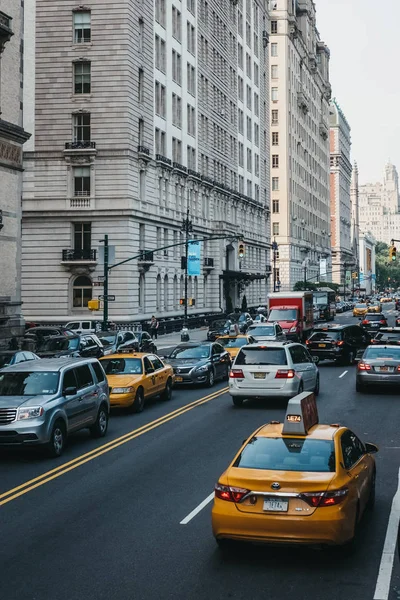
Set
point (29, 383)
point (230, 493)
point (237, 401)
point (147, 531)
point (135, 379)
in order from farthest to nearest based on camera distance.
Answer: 1. point (237, 401)
2. point (135, 379)
3. point (29, 383)
4. point (147, 531)
5. point (230, 493)

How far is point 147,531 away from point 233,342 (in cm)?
2518

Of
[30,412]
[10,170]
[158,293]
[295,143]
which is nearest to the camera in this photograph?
[30,412]

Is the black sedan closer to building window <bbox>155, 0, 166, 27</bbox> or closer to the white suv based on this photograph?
the white suv

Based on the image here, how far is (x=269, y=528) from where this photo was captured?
9.12m

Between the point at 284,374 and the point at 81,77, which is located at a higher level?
the point at 81,77

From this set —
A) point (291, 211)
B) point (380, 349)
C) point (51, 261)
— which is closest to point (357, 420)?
point (380, 349)

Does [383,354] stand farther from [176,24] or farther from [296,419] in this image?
[176,24]

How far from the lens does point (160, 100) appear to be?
216 feet

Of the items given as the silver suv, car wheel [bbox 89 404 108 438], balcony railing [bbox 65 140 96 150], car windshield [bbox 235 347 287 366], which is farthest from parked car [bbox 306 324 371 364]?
balcony railing [bbox 65 140 96 150]

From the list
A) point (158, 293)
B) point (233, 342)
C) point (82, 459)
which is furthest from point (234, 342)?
point (158, 293)

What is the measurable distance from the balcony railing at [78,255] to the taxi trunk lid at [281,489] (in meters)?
49.8

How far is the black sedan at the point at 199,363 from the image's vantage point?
2866cm

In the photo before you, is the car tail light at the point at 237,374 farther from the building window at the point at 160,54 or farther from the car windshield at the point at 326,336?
the building window at the point at 160,54

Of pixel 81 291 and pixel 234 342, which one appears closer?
pixel 234 342
